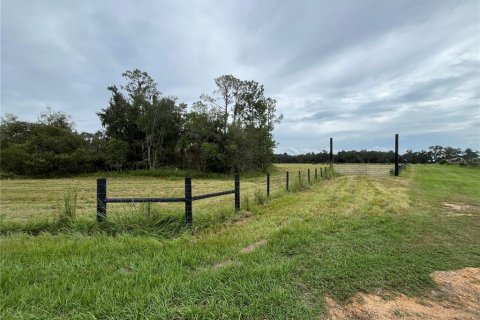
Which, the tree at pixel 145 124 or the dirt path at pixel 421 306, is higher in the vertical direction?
the tree at pixel 145 124

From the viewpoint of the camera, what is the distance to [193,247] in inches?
171

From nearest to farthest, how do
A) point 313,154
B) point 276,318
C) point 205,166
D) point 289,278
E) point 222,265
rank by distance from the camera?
1. point 276,318
2. point 289,278
3. point 222,265
4. point 205,166
5. point 313,154

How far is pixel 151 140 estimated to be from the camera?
106 feet

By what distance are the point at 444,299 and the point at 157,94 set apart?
1321 inches

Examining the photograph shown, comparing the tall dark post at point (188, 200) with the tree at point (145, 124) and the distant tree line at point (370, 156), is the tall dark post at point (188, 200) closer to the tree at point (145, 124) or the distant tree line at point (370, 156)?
the tree at point (145, 124)

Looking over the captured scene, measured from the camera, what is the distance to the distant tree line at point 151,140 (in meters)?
29.3

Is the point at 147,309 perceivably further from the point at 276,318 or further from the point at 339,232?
the point at 339,232

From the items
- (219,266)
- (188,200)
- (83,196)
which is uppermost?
(188,200)

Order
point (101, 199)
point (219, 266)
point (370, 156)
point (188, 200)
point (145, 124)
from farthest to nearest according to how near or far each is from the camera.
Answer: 1. point (370, 156)
2. point (145, 124)
3. point (188, 200)
4. point (101, 199)
5. point (219, 266)

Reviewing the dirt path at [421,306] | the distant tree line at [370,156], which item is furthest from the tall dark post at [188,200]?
the distant tree line at [370,156]

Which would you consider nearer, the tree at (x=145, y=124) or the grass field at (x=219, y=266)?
the grass field at (x=219, y=266)

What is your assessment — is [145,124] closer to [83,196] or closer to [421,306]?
[83,196]

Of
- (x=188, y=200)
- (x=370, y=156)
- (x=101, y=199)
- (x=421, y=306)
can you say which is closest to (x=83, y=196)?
(x=101, y=199)

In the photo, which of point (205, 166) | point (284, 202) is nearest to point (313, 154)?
point (205, 166)
